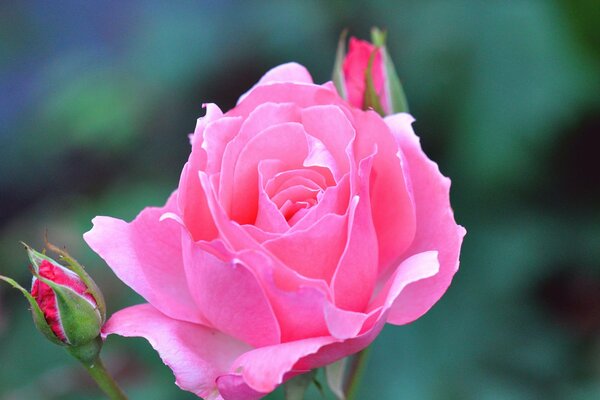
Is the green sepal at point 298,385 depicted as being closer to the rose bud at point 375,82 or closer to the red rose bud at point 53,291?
the red rose bud at point 53,291

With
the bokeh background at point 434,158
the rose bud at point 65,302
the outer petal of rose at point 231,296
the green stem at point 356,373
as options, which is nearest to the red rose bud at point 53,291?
the rose bud at point 65,302

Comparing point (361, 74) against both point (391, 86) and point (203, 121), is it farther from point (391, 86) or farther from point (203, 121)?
point (203, 121)

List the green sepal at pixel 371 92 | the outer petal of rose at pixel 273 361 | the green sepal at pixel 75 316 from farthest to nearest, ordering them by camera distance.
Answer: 1. the green sepal at pixel 371 92
2. the green sepal at pixel 75 316
3. the outer petal of rose at pixel 273 361

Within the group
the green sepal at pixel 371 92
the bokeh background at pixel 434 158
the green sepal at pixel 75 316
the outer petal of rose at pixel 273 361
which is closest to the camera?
the outer petal of rose at pixel 273 361

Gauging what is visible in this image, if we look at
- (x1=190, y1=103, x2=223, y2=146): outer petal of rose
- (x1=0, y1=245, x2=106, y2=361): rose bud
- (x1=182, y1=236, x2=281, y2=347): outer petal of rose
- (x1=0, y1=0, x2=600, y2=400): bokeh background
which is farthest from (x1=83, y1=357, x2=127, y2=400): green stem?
(x1=0, y1=0, x2=600, y2=400): bokeh background

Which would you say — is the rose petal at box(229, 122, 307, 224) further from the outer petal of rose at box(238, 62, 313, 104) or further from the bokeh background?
the bokeh background

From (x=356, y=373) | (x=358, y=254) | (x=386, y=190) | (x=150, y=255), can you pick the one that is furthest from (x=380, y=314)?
(x=356, y=373)

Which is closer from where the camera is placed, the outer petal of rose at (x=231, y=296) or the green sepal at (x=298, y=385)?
the outer petal of rose at (x=231, y=296)
